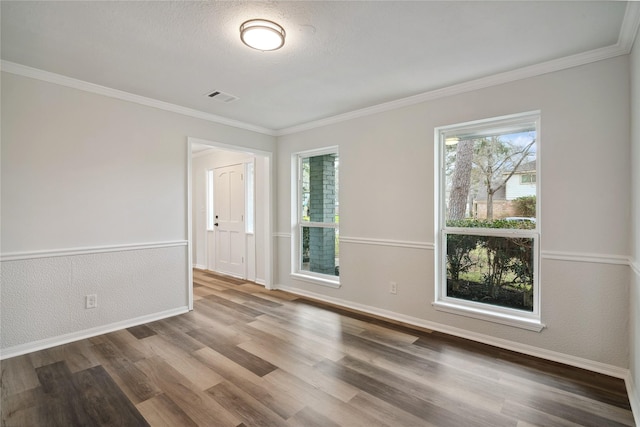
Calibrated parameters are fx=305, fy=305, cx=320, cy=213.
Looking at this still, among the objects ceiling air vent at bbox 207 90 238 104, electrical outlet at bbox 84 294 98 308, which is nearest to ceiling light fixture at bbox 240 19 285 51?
ceiling air vent at bbox 207 90 238 104

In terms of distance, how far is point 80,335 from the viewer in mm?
2939

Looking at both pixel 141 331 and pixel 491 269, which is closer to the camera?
pixel 491 269

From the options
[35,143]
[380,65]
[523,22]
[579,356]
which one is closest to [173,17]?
[380,65]

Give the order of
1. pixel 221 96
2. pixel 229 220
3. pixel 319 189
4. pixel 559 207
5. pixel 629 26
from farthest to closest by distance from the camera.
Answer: pixel 229 220 → pixel 319 189 → pixel 221 96 → pixel 559 207 → pixel 629 26

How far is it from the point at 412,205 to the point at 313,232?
172 centimetres

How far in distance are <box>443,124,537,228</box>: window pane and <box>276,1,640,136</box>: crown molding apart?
1.43ft

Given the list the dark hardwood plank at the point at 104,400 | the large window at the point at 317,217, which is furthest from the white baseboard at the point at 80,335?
the large window at the point at 317,217

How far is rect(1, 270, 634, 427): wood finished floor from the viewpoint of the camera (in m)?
1.86

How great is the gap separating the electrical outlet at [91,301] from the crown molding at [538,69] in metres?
3.43

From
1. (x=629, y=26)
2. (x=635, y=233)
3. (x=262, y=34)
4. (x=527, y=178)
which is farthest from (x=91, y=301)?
(x=629, y=26)

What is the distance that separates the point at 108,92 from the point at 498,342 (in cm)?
449

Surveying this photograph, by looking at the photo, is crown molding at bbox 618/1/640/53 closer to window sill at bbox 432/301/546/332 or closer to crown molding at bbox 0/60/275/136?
window sill at bbox 432/301/546/332

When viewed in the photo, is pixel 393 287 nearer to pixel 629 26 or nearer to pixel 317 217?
pixel 317 217

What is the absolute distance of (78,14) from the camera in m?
1.91
